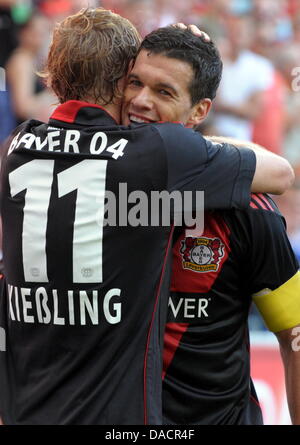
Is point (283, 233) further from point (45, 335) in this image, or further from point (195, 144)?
point (45, 335)

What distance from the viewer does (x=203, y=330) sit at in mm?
2604

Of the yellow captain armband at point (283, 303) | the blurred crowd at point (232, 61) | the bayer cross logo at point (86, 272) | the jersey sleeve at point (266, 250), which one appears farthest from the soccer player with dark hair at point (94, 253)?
the blurred crowd at point (232, 61)

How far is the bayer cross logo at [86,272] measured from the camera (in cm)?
236

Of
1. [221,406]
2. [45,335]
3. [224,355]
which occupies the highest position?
[45,335]

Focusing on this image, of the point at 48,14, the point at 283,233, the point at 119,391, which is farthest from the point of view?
the point at 48,14

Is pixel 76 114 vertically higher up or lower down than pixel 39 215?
higher up

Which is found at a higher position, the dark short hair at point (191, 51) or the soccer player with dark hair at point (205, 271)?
the dark short hair at point (191, 51)

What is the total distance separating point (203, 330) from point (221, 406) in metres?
0.27

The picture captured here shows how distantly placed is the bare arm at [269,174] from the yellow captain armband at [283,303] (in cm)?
33

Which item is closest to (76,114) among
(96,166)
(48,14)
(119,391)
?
(96,166)

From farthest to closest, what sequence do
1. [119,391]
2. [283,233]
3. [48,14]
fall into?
[48,14] → [283,233] → [119,391]

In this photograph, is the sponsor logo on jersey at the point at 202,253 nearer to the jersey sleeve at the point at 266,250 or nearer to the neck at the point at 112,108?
the jersey sleeve at the point at 266,250

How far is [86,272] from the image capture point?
237cm

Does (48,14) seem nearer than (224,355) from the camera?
No
